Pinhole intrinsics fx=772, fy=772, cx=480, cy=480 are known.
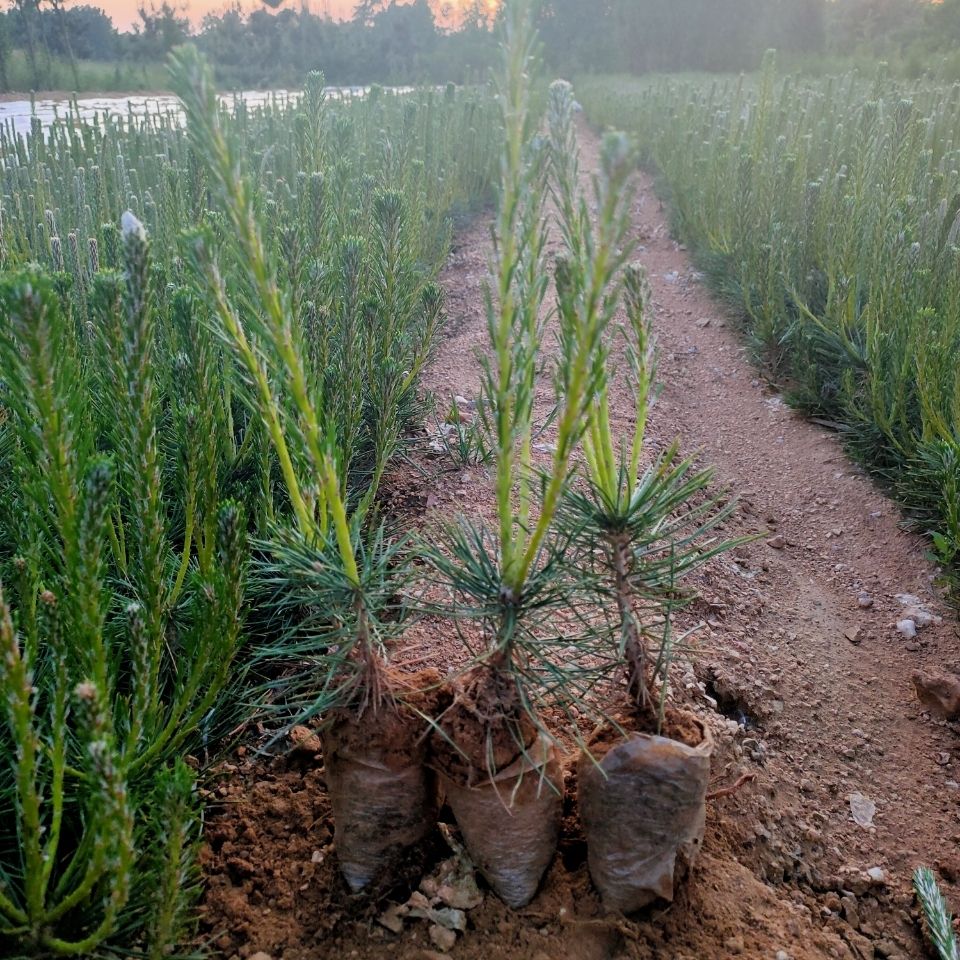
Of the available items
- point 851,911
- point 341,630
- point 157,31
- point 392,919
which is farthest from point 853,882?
point 157,31

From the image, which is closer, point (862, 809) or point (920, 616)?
point (862, 809)

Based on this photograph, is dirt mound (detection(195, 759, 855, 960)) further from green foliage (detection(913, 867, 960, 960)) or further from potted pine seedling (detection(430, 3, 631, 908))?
green foliage (detection(913, 867, 960, 960))

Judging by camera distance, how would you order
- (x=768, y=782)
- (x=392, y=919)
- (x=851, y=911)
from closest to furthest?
(x=392, y=919) < (x=851, y=911) < (x=768, y=782)

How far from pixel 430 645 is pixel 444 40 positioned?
1101 inches

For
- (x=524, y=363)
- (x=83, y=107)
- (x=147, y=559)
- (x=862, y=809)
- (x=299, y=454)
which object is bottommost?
(x=862, y=809)

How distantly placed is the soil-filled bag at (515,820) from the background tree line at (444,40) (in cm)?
1187

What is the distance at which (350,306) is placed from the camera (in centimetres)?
202

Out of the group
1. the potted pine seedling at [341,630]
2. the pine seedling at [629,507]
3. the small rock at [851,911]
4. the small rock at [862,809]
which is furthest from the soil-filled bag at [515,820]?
the small rock at [862,809]

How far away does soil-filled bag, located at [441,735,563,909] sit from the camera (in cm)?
126

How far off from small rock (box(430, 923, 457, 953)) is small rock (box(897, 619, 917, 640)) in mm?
1973

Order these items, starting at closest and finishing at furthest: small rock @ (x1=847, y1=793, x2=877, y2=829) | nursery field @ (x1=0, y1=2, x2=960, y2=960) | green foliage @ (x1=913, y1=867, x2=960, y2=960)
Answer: nursery field @ (x1=0, y1=2, x2=960, y2=960) → green foliage @ (x1=913, y1=867, x2=960, y2=960) → small rock @ (x1=847, y1=793, x2=877, y2=829)

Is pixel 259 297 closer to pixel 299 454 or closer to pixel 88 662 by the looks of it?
pixel 299 454

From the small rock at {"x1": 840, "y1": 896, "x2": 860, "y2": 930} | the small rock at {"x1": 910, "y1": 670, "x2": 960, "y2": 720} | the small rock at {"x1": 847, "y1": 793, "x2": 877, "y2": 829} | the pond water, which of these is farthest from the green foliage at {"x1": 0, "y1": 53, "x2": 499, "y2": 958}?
the pond water

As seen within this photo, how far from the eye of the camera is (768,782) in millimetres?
1841
